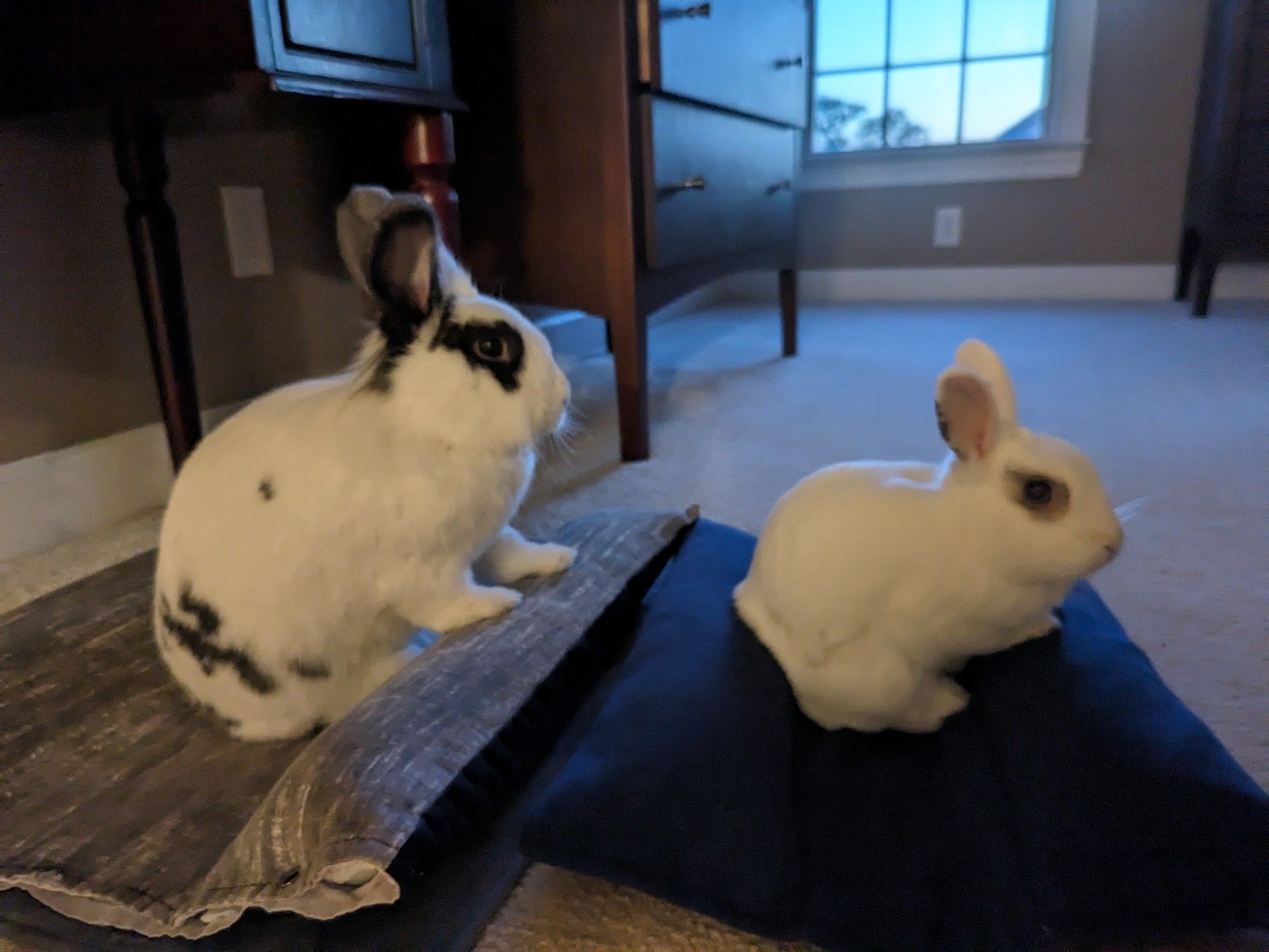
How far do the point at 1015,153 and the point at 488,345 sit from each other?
9.41 feet

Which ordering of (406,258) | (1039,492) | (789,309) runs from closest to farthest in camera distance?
(1039,492)
(406,258)
(789,309)

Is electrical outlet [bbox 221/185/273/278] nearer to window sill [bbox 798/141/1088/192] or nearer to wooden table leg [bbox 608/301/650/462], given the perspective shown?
wooden table leg [bbox 608/301/650/462]

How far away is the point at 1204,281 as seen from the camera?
2549mm

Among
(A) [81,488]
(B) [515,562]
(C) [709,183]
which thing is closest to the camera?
(B) [515,562]

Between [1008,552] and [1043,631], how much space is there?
5.6 inches

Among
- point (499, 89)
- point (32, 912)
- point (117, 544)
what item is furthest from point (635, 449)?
point (32, 912)

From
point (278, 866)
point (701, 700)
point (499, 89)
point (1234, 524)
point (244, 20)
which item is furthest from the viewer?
point (499, 89)

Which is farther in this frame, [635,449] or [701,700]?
[635,449]

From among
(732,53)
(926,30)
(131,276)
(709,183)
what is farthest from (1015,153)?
(131,276)

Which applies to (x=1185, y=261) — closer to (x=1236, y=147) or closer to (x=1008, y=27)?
(x=1236, y=147)

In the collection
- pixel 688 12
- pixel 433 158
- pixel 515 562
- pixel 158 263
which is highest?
pixel 688 12

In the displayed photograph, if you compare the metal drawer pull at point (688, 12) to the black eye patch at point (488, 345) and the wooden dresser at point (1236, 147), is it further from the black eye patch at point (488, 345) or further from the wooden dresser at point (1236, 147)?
the wooden dresser at point (1236, 147)

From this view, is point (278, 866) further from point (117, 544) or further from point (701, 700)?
point (117, 544)

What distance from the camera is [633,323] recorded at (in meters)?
1.47
